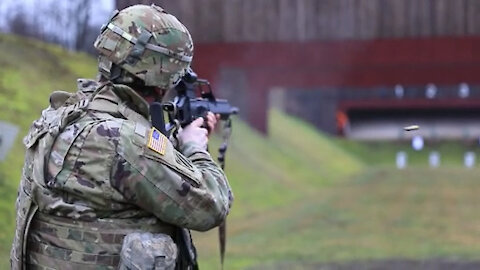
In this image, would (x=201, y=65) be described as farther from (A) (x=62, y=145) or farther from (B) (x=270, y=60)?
(A) (x=62, y=145)

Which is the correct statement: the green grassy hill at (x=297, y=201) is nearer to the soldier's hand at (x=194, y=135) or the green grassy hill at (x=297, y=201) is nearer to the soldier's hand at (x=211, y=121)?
the soldier's hand at (x=211, y=121)

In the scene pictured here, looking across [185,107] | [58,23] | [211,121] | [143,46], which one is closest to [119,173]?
[143,46]

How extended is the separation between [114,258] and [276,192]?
40.6 feet

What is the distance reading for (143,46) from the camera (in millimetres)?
2336

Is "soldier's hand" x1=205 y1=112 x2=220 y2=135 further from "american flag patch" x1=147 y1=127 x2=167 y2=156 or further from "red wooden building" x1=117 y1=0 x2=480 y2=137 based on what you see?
"red wooden building" x1=117 y1=0 x2=480 y2=137

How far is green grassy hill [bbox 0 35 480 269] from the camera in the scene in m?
8.47

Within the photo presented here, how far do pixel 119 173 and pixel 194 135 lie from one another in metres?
0.41

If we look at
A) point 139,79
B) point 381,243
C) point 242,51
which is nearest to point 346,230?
point 381,243

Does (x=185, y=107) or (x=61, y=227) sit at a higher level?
(x=185, y=107)

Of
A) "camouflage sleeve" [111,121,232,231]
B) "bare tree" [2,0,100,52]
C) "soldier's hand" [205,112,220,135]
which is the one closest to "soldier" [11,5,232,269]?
"camouflage sleeve" [111,121,232,231]

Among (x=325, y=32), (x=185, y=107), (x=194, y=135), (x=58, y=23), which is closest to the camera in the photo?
(x=194, y=135)

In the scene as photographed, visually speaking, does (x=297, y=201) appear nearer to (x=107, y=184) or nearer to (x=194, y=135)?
(x=194, y=135)

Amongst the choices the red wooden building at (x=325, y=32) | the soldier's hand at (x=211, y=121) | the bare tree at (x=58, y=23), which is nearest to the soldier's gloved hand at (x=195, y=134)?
the soldier's hand at (x=211, y=121)

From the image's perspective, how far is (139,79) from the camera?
241cm
